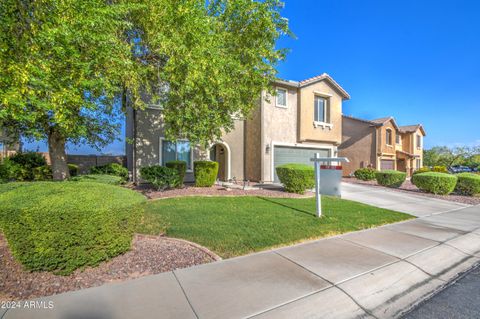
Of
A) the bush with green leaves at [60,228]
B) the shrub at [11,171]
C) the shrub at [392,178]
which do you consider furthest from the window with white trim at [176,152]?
the shrub at [392,178]

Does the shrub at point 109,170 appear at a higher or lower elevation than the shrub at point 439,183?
higher

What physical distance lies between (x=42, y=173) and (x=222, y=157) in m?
9.64

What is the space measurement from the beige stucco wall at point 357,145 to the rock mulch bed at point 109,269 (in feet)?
74.8

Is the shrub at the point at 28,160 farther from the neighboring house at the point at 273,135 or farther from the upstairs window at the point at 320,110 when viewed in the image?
the upstairs window at the point at 320,110

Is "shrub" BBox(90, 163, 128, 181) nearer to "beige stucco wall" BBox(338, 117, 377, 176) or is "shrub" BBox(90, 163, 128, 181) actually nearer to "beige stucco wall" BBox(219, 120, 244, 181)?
"beige stucco wall" BBox(219, 120, 244, 181)

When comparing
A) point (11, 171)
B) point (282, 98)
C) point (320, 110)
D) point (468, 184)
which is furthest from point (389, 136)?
point (11, 171)

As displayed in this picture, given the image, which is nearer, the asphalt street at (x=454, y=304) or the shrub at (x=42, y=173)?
the asphalt street at (x=454, y=304)

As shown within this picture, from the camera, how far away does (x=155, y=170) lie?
1049cm

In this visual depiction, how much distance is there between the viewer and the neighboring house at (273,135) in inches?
543

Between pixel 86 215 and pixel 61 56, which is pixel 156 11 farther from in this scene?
pixel 86 215

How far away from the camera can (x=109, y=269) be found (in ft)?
12.5

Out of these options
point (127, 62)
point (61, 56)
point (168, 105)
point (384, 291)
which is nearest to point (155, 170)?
point (168, 105)

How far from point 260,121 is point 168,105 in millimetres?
7801

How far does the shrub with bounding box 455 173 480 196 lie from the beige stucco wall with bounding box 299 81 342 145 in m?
7.40
